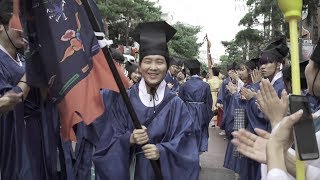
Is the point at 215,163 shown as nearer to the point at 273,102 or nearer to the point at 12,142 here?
the point at 12,142

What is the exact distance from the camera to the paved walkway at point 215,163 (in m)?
7.36

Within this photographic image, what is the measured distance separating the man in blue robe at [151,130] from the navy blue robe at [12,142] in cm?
56

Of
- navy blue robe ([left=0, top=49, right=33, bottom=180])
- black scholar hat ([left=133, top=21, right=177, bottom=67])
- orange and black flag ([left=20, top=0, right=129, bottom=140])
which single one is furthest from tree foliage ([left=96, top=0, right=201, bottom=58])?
orange and black flag ([left=20, top=0, right=129, bottom=140])

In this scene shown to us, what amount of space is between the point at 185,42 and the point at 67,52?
46331 mm

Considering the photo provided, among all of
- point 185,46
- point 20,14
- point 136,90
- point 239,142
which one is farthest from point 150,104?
point 185,46

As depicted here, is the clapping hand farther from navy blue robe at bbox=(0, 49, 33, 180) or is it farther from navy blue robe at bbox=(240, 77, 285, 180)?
navy blue robe at bbox=(240, 77, 285, 180)

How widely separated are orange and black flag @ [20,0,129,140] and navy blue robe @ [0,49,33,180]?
24.9 inches

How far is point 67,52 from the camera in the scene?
8.79 ft

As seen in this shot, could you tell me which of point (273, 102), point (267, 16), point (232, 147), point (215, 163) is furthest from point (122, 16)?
point (273, 102)

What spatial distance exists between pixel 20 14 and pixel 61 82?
1.82 feet

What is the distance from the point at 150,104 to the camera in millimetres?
3582

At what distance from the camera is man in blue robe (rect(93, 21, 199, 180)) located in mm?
3338

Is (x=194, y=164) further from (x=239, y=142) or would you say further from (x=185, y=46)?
(x=185, y=46)

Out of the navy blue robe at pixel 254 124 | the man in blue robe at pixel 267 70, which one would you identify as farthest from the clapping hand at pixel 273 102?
the man in blue robe at pixel 267 70
